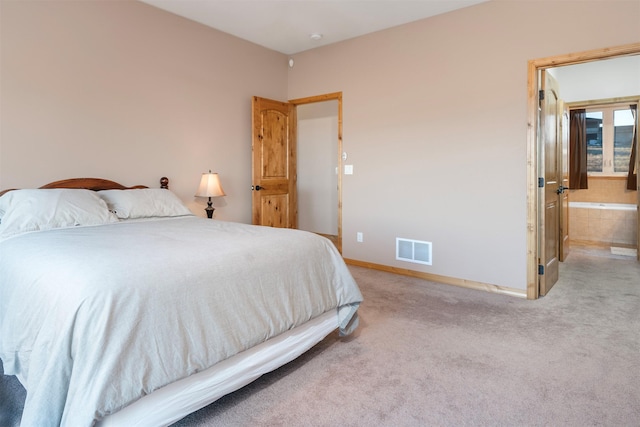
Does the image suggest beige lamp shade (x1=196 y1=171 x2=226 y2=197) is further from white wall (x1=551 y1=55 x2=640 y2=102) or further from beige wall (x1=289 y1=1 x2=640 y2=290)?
white wall (x1=551 y1=55 x2=640 y2=102)

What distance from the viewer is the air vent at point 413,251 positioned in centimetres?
407

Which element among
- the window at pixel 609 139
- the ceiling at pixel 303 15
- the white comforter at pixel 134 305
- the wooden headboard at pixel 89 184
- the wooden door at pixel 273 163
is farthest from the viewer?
the window at pixel 609 139

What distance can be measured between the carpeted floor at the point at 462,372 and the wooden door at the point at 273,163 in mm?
2063

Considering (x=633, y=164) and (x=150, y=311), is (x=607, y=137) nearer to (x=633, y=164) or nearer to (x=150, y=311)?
(x=633, y=164)

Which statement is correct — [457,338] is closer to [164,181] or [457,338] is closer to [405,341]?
[405,341]

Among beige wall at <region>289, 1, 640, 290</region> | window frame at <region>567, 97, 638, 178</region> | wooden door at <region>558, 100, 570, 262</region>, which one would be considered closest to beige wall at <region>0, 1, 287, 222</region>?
beige wall at <region>289, 1, 640, 290</region>

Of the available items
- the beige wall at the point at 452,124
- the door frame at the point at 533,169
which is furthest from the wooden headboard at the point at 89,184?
the door frame at the point at 533,169

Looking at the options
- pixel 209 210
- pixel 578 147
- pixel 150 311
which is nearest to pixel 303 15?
pixel 209 210

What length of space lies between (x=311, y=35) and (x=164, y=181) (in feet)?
7.50

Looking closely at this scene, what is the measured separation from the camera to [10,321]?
167cm

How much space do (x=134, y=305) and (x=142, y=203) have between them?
2.00 meters

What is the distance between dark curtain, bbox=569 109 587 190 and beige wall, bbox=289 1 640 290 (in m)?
3.16

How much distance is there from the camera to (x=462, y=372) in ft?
7.03

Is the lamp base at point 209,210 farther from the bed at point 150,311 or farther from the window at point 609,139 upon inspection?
the window at point 609,139
